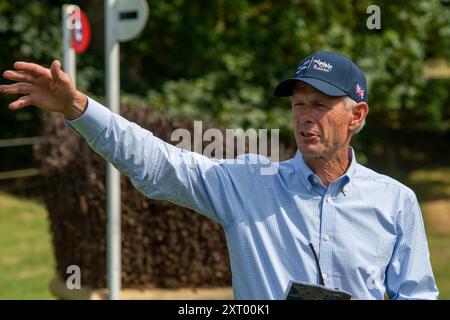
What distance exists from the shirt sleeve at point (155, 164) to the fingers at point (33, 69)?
185mm

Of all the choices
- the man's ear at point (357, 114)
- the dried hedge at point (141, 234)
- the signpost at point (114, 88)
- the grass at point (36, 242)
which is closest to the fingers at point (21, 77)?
the man's ear at point (357, 114)

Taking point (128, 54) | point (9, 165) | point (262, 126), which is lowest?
point (9, 165)

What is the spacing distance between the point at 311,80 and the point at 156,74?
36.4ft

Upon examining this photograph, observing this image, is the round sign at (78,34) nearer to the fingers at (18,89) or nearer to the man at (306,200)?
the man at (306,200)

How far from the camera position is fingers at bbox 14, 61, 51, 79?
7.88 feet

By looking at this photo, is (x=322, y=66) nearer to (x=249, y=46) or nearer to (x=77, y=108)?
(x=77, y=108)

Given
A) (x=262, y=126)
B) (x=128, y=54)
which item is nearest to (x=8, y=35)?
(x=128, y=54)

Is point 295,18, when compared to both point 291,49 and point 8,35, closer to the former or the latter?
point 291,49

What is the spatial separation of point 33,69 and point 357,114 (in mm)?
1186

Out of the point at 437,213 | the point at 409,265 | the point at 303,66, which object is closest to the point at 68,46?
the point at 303,66

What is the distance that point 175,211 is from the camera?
612 cm

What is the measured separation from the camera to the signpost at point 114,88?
5741mm

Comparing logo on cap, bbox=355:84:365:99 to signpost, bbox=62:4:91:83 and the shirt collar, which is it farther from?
signpost, bbox=62:4:91:83

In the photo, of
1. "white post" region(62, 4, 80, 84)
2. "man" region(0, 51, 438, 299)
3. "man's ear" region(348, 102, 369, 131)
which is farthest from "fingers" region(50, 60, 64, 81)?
"white post" region(62, 4, 80, 84)
